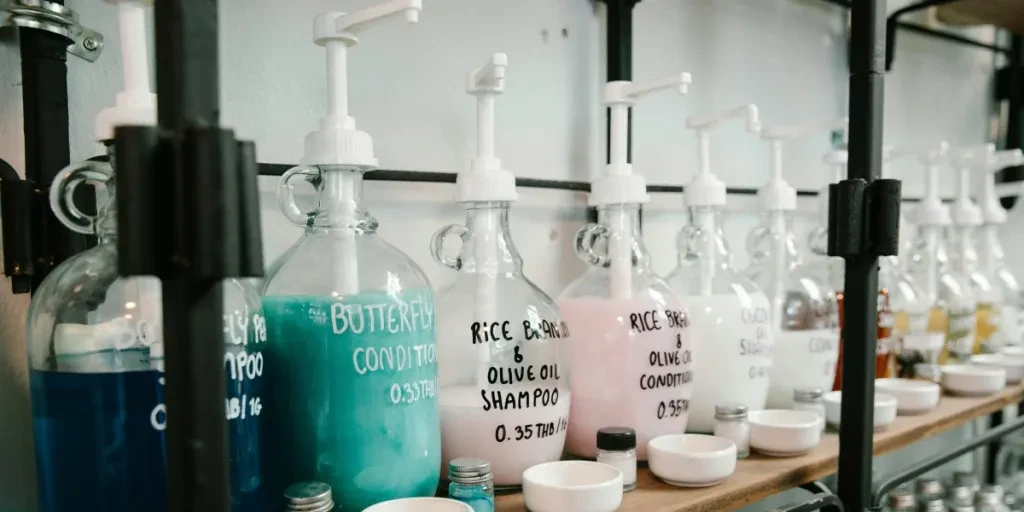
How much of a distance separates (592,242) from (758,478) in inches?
9.0

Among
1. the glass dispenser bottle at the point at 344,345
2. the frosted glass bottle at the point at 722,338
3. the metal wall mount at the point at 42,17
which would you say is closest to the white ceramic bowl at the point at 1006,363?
the frosted glass bottle at the point at 722,338

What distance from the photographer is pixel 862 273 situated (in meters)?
0.60

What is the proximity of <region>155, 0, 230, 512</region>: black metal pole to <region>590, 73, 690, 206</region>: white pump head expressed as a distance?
1.26ft

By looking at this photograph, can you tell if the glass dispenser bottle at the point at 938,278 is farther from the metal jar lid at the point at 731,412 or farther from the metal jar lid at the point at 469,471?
the metal jar lid at the point at 469,471

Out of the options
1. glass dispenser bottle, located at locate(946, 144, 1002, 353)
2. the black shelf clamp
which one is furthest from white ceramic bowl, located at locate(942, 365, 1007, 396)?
the black shelf clamp

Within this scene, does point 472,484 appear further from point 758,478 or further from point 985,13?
point 985,13

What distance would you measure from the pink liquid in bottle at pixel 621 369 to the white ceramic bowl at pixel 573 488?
73mm

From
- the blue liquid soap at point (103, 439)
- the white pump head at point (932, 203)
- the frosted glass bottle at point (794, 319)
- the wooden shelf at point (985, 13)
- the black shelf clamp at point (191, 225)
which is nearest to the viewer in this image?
the black shelf clamp at point (191, 225)

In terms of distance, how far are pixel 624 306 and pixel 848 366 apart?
0.20 m

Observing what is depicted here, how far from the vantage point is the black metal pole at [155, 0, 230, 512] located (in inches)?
10.5

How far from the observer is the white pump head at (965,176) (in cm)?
99

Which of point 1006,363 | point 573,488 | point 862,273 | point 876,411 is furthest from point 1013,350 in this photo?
point 573,488

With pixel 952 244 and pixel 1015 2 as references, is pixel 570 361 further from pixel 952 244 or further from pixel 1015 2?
pixel 1015 2

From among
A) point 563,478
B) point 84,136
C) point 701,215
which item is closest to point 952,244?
point 701,215
